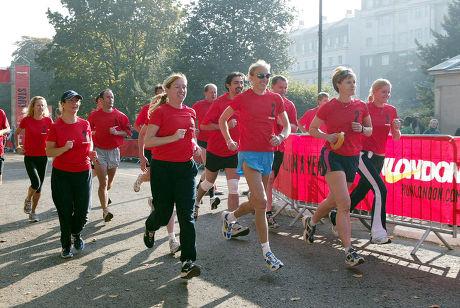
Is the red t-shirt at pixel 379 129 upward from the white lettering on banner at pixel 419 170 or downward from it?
upward

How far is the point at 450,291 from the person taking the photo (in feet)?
15.9

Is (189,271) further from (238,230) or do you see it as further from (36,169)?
(36,169)

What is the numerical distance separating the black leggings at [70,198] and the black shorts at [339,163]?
2797 millimetres

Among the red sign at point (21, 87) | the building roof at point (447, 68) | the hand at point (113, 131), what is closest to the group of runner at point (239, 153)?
the hand at point (113, 131)

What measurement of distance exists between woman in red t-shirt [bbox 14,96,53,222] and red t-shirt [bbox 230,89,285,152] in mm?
4321

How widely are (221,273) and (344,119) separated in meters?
2.05

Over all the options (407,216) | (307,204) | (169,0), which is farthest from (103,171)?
(169,0)

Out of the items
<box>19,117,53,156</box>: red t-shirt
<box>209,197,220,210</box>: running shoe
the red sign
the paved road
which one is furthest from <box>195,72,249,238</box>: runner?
the red sign

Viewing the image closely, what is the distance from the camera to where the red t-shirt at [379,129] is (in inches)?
254

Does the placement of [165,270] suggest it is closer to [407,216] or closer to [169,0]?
[407,216]

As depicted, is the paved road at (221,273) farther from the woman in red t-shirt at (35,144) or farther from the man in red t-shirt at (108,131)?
the man in red t-shirt at (108,131)

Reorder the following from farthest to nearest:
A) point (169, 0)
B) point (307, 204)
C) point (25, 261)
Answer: point (169, 0), point (307, 204), point (25, 261)

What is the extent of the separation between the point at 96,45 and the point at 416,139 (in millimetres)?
42814

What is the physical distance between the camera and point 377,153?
255 inches
